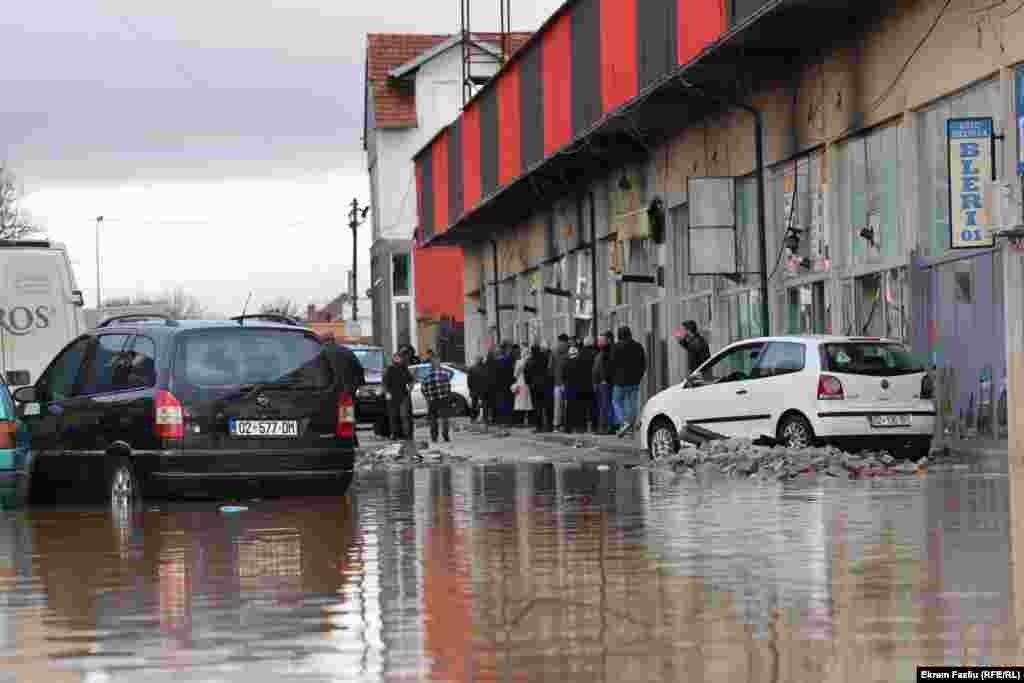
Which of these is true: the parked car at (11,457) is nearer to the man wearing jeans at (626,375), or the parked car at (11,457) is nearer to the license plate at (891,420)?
the license plate at (891,420)

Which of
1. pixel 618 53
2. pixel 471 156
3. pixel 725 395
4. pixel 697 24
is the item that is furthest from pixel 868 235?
pixel 471 156

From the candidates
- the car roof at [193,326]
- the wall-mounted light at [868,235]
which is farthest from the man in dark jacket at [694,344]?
the car roof at [193,326]

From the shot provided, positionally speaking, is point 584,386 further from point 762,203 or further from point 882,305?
point 882,305

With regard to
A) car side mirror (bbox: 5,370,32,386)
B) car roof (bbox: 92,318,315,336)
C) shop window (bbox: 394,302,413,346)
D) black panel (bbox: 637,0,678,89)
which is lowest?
car side mirror (bbox: 5,370,32,386)

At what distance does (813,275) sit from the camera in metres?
28.7

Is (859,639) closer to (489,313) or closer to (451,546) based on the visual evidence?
(451,546)

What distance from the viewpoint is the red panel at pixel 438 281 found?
78688 millimetres

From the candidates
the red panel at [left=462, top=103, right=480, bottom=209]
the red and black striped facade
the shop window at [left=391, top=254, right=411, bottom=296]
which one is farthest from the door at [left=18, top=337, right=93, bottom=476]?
the shop window at [left=391, top=254, right=411, bottom=296]

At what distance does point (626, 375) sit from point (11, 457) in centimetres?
1608

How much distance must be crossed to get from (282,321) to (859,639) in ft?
41.8

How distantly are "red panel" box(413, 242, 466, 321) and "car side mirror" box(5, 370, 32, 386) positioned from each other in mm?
54405

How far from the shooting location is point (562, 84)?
3984cm

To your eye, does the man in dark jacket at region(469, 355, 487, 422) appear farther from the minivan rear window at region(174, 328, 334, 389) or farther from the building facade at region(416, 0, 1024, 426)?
the minivan rear window at region(174, 328, 334, 389)

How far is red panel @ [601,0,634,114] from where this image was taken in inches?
1320
